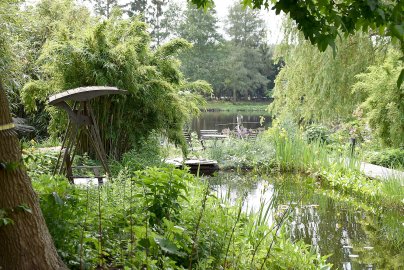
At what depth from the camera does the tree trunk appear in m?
2.26

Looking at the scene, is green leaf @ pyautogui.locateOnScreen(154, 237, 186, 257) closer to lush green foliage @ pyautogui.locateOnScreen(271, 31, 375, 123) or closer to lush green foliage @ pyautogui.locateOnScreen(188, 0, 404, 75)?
lush green foliage @ pyautogui.locateOnScreen(188, 0, 404, 75)

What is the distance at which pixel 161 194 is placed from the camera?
3.11m

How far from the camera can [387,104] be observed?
277 inches

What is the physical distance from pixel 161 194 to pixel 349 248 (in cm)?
318

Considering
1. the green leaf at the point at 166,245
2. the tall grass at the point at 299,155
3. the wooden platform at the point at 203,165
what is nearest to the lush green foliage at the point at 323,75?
A: the tall grass at the point at 299,155

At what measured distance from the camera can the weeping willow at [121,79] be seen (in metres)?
7.99

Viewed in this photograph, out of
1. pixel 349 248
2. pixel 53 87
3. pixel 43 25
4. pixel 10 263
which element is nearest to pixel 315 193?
pixel 349 248

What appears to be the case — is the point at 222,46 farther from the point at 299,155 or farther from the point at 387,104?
the point at 387,104

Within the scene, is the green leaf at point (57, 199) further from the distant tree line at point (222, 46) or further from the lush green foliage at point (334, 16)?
the distant tree line at point (222, 46)

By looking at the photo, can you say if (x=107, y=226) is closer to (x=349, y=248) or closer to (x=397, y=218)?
(x=349, y=248)

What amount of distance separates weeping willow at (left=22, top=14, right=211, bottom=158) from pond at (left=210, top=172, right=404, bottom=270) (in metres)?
1.84

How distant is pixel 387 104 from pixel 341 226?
6.00 feet

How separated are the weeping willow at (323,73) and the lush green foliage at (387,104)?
210 centimetres

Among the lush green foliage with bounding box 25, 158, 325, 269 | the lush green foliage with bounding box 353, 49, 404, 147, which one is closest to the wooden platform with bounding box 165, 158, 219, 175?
the lush green foliage with bounding box 353, 49, 404, 147
